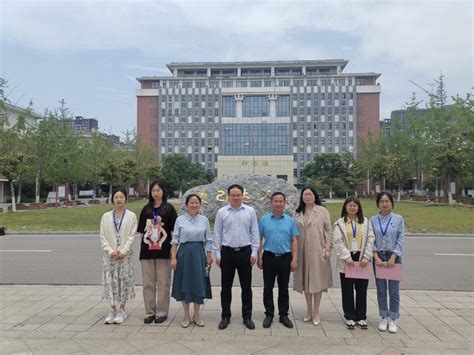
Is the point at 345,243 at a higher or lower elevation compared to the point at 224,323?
higher

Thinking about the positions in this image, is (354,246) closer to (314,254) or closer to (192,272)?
(314,254)

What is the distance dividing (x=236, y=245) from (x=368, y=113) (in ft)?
277

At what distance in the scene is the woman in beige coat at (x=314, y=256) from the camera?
478 centimetres

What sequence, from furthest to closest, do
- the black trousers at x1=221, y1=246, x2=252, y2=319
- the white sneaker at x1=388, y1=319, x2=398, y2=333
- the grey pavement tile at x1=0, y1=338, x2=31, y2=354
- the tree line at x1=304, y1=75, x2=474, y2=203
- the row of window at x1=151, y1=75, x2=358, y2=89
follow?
the row of window at x1=151, y1=75, x2=358, y2=89, the tree line at x1=304, y1=75, x2=474, y2=203, the black trousers at x1=221, y1=246, x2=252, y2=319, the white sneaker at x1=388, y1=319, x2=398, y2=333, the grey pavement tile at x1=0, y1=338, x2=31, y2=354

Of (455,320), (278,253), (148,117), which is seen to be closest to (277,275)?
(278,253)

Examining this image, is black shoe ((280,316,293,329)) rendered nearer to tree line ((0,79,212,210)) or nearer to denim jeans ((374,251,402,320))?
denim jeans ((374,251,402,320))

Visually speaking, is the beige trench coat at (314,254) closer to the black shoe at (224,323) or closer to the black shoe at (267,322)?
the black shoe at (267,322)

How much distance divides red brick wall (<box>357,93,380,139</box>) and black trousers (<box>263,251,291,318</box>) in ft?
271

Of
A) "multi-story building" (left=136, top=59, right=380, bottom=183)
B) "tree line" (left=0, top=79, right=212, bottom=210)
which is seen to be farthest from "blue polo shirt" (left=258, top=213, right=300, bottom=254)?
"multi-story building" (left=136, top=59, right=380, bottom=183)

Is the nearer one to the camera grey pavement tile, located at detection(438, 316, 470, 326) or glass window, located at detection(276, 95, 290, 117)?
grey pavement tile, located at detection(438, 316, 470, 326)

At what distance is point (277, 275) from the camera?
4812 mm

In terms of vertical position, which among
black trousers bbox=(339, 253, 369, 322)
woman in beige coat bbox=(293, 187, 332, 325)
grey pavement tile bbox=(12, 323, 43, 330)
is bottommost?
grey pavement tile bbox=(12, 323, 43, 330)

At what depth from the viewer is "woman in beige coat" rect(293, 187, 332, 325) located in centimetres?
478

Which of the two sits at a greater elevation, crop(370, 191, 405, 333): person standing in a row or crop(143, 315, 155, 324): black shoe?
crop(370, 191, 405, 333): person standing in a row
